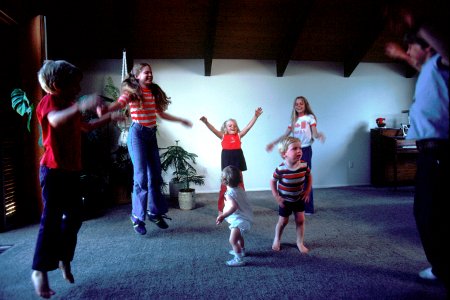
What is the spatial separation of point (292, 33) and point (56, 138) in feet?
14.0

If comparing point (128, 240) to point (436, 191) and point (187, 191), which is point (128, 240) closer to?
point (187, 191)

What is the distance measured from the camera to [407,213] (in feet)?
13.3

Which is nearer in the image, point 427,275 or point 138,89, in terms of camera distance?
point 427,275

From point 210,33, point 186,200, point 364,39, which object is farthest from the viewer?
point 364,39

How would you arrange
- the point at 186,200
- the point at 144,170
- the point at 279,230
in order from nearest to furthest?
the point at 279,230, the point at 144,170, the point at 186,200

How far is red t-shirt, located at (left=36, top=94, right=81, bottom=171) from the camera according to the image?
186 centimetres

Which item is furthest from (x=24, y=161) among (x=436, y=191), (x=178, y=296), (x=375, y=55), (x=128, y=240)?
(x=375, y=55)

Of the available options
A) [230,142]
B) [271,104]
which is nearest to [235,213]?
[230,142]

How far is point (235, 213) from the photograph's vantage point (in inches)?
96.6

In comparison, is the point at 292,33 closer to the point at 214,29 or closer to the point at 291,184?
the point at 214,29

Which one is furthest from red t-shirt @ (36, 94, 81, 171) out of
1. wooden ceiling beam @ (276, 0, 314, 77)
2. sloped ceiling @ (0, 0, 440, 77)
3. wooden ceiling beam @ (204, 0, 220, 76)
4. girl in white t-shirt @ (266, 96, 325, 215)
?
wooden ceiling beam @ (276, 0, 314, 77)

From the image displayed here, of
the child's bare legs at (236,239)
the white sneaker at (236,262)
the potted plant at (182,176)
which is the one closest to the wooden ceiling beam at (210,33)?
the potted plant at (182,176)

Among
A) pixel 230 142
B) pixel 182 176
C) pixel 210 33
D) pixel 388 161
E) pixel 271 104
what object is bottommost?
pixel 182 176

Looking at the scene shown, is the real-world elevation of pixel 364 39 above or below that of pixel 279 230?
above
